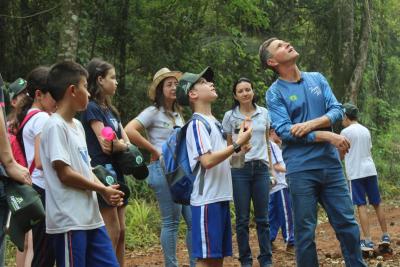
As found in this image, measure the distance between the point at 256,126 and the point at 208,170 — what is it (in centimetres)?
227

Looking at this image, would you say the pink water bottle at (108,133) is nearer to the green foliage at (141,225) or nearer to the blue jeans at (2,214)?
the blue jeans at (2,214)

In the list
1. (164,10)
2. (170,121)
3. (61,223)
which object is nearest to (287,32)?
(164,10)

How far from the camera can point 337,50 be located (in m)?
→ 17.0

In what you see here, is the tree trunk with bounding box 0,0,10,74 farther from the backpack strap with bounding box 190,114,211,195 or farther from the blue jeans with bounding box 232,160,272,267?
the backpack strap with bounding box 190,114,211,195

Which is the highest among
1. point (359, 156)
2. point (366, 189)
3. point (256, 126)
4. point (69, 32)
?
point (69, 32)

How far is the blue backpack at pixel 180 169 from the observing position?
17.0ft

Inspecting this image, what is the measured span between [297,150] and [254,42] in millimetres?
10431

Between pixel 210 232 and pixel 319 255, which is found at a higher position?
pixel 210 232

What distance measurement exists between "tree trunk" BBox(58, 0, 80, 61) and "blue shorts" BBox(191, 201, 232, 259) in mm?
5712

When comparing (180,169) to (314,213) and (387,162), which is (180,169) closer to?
(314,213)

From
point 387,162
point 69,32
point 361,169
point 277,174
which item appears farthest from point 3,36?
point 387,162

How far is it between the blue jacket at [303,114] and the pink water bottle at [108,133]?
1.40 metres

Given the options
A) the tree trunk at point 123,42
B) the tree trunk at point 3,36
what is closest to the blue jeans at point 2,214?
the tree trunk at point 3,36

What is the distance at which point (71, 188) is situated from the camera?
4305 millimetres
